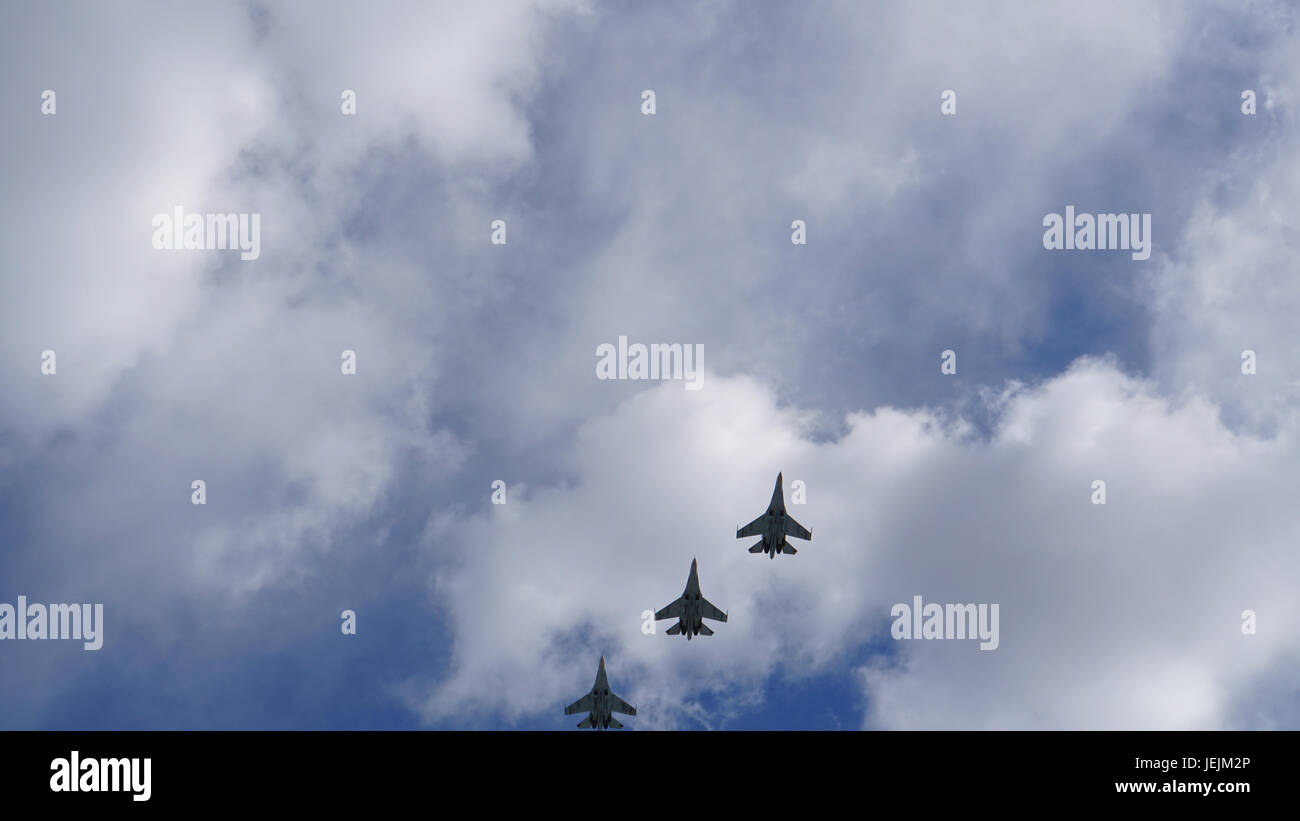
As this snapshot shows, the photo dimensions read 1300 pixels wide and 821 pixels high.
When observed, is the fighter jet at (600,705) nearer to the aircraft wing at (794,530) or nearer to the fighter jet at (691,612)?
the fighter jet at (691,612)

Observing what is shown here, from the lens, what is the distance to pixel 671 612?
479 feet

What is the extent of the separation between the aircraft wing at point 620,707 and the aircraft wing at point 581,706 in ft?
9.27

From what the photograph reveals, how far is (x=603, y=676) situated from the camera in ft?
466

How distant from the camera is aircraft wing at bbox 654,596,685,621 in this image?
14575cm

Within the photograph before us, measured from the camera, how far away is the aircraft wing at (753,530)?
14638 cm

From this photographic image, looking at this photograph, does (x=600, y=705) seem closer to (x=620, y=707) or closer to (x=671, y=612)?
(x=620, y=707)

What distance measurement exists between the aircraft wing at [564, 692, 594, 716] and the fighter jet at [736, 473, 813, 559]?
3004 cm
